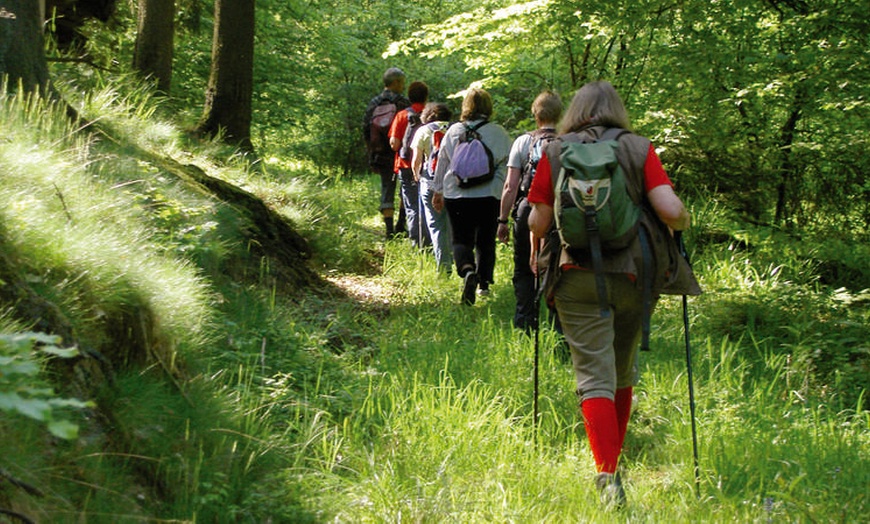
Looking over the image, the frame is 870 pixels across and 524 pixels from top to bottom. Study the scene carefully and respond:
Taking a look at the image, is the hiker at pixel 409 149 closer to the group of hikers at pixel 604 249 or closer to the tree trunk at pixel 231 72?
the tree trunk at pixel 231 72

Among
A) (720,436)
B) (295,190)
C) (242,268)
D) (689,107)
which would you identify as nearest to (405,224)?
(295,190)

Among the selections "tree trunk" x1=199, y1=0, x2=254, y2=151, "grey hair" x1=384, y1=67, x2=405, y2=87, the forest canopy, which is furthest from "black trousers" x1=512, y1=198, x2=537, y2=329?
"tree trunk" x1=199, y1=0, x2=254, y2=151

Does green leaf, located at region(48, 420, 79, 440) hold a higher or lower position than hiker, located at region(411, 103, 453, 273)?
higher

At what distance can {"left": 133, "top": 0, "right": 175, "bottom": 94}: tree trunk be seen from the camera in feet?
33.3

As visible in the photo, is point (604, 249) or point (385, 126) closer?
point (604, 249)

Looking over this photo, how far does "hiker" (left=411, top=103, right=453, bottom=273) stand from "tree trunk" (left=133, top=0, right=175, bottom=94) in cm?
390

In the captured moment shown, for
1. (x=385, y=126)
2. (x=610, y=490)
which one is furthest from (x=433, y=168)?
(x=610, y=490)

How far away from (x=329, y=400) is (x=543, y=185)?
170 centimetres

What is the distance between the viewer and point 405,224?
1100 cm

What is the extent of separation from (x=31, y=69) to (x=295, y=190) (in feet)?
13.0

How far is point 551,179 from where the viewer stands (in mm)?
3830

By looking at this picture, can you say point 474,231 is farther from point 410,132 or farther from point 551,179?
point 551,179

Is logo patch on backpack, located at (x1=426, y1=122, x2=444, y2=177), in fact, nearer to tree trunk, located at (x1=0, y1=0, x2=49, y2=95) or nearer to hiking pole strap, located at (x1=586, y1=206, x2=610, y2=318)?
tree trunk, located at (x1=0, y1=0, x2=49, y2=95)

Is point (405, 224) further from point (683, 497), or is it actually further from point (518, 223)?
point (683, 497)
